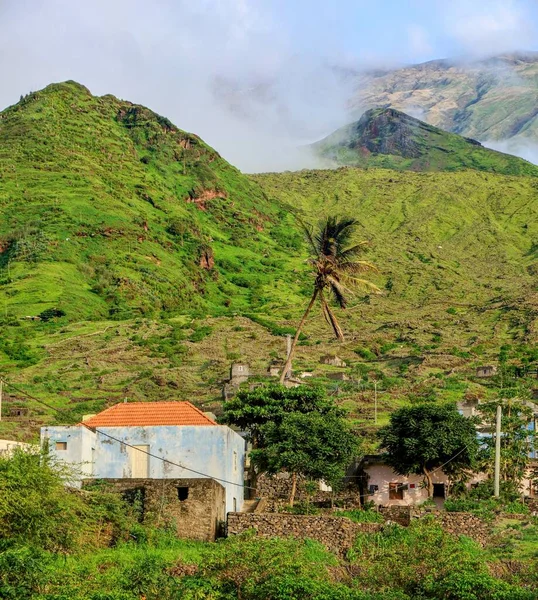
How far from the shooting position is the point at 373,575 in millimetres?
31984

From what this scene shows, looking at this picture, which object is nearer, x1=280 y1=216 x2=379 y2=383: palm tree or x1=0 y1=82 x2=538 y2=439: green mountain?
x1=280 y1=216 x2=379 y2=383: palm tree

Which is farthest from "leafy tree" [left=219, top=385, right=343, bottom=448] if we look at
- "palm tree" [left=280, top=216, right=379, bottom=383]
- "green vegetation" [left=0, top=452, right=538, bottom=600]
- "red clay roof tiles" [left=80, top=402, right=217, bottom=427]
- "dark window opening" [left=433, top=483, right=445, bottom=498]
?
"green vegetation" [left=0, top=452, right=538, bottom=600]

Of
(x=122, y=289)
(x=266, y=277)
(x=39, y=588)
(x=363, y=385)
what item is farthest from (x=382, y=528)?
(x=266, y=277)

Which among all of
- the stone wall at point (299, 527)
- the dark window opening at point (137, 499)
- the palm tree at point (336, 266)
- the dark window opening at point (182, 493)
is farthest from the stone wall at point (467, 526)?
the palm tree at point (336, 266)

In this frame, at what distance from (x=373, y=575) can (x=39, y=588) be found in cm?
961

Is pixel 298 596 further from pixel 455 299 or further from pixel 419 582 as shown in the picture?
pixel 455 299

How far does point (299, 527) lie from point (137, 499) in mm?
5671

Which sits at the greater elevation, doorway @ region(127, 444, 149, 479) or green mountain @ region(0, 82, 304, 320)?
green mountain @ region(0, 82, 304, 320)

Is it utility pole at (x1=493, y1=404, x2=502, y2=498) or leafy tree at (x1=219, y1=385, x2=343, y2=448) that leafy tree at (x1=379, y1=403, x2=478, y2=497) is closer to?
utility pole at (x1=493, y1=404, x2=502, y2=498)

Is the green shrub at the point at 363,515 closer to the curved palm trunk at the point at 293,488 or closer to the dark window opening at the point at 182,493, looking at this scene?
the curved palm trunk at the point at 293,488

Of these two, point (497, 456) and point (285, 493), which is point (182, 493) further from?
point (497, 456)

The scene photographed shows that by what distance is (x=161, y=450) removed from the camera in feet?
135

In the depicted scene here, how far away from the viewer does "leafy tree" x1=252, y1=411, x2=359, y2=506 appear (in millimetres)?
42875

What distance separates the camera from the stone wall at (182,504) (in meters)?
Result: 37.1
